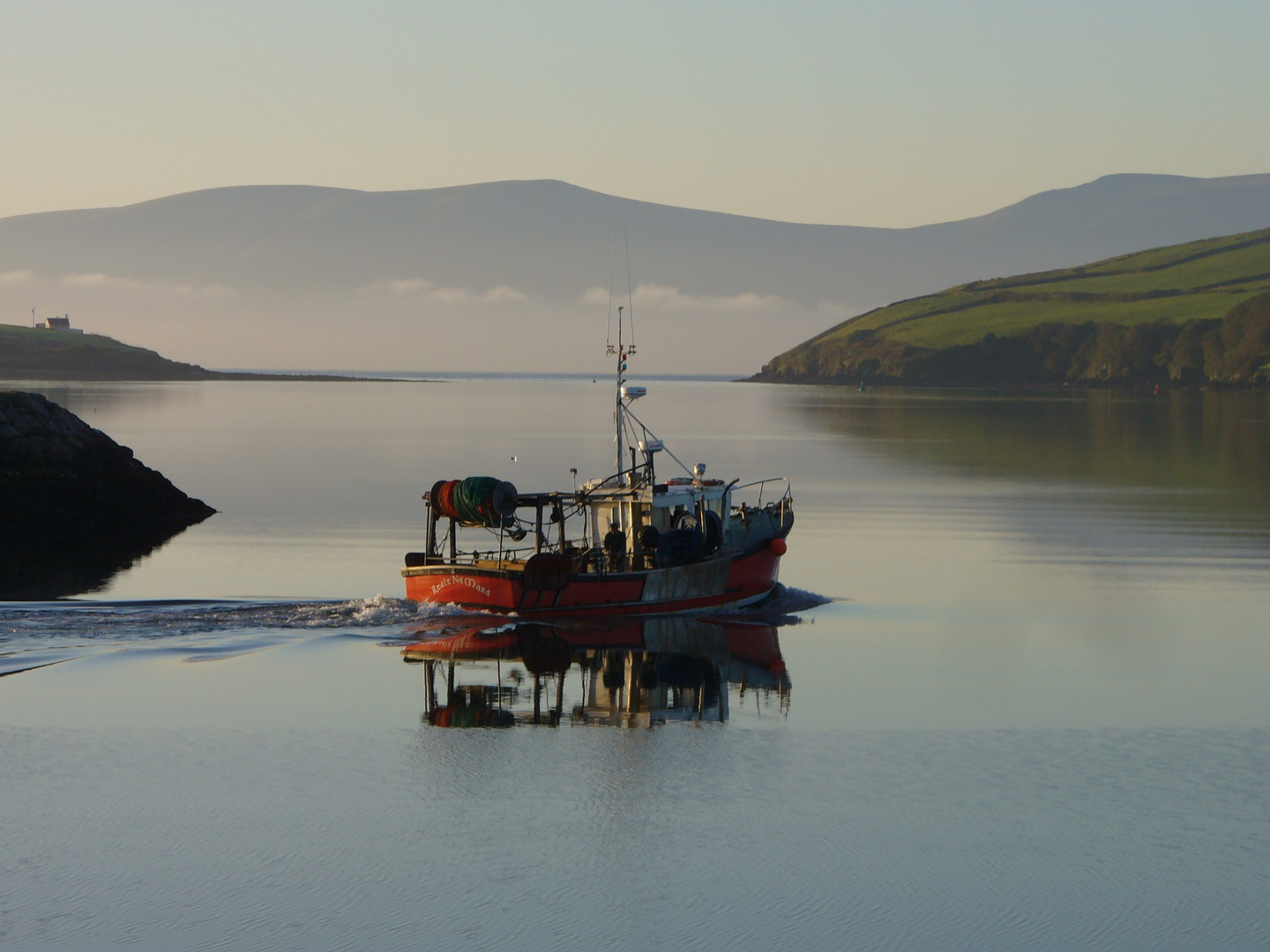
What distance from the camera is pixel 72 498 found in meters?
49.8

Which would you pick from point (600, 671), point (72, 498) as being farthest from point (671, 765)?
point (72, 498)

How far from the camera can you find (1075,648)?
28750 mm

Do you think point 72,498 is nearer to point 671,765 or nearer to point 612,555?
point 612,555

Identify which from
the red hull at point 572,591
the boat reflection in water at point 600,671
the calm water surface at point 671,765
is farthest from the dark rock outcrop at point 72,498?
the boat reflection in water at point 600,671

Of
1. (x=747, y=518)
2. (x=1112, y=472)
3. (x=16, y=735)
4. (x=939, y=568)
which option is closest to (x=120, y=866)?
(x=16, y=735)

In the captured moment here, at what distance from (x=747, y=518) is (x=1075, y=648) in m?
11.3

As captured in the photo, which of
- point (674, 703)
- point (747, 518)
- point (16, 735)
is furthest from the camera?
point (747, 518)

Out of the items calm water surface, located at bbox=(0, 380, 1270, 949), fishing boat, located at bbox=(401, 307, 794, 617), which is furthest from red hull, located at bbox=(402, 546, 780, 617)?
calm water surface, located at bbox=(0, 380, 1270, 949)

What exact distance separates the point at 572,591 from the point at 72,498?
2637 cm

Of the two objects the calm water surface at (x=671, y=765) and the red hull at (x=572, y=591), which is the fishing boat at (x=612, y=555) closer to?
the red hull at (x=572, y=591)

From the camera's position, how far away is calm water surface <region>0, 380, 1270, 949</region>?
15.0 m

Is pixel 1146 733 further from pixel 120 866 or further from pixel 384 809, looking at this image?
pixel 120 866

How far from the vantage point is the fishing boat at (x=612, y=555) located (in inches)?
1236

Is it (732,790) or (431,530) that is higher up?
(431,530)
